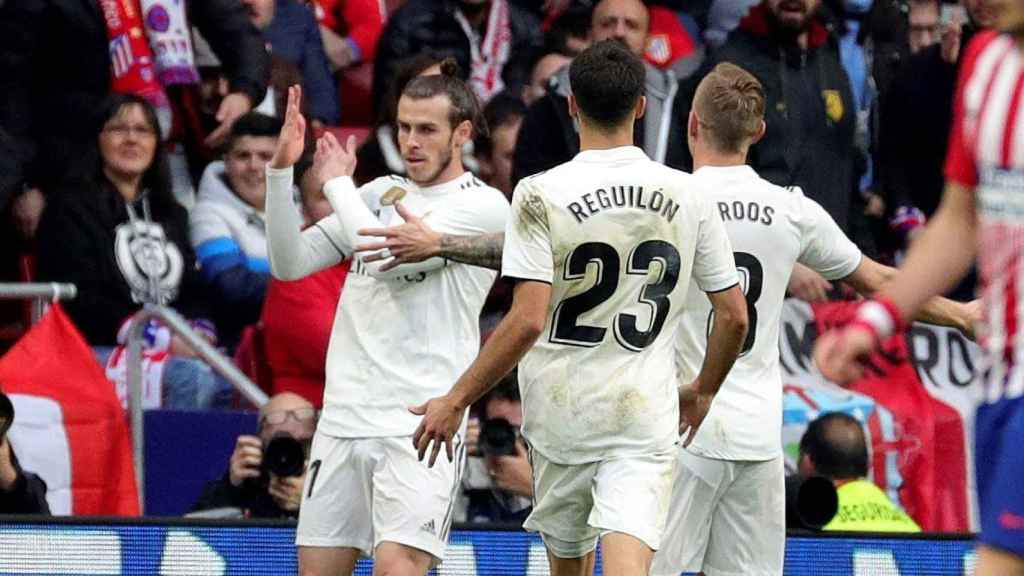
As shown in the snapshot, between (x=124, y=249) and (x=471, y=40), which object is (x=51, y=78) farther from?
(x=471, y=40)

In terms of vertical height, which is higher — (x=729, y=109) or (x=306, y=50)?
(x=306, y=50)

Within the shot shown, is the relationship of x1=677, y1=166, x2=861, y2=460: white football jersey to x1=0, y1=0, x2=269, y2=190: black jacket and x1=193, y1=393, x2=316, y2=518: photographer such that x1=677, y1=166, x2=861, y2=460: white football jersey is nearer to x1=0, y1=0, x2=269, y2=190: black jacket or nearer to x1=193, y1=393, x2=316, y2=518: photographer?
x1=193, y1=393, x2=316, y2=518: photographer

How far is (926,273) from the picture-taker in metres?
4.70

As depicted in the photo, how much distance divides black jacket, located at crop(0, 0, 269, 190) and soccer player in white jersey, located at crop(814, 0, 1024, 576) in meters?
6.22

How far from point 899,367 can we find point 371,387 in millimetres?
3747

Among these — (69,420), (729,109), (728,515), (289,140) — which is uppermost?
(729,109)

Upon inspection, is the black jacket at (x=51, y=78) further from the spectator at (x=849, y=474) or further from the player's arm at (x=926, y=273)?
the player's arm at (x=926, y=273)

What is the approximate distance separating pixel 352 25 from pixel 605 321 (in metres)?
5.86

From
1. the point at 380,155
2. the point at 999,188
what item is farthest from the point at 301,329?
the point at 999,188

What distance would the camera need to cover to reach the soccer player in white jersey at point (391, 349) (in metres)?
7.30

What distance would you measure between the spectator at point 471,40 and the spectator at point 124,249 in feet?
5.33

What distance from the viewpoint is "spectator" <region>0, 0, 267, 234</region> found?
10.2 m

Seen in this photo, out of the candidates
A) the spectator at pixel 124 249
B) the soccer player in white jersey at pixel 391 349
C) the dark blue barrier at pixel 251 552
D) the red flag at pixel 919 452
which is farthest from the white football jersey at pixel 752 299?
the spectator at pixel 124 249

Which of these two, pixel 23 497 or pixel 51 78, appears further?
pixel 51 78
